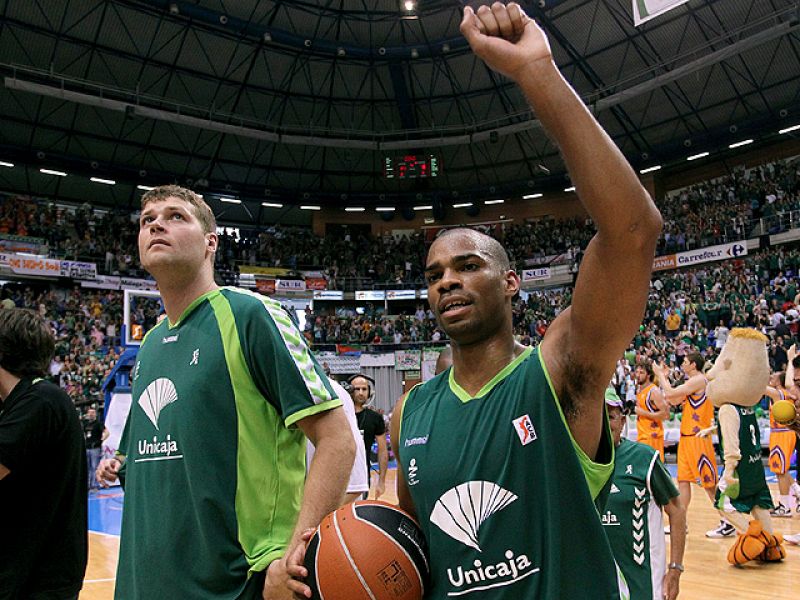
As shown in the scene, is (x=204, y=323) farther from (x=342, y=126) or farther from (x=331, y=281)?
(x=331, y=281)

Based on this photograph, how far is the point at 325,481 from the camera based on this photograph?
196 centimetres

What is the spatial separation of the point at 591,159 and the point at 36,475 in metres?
2.35

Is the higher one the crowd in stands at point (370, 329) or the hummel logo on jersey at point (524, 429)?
the crowd in stands at point (370, 329)

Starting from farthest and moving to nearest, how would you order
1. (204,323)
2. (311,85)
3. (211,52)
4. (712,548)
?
(311,85), (211,52), (712,548), (204,323)

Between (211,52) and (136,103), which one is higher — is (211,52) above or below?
above

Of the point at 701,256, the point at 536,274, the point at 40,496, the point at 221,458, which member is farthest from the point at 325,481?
the point at 536,274

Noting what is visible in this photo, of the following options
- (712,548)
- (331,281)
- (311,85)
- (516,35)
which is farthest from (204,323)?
(331,281)

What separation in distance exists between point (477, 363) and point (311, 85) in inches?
1025

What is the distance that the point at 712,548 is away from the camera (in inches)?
303

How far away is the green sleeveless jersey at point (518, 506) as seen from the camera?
1701 millimetres

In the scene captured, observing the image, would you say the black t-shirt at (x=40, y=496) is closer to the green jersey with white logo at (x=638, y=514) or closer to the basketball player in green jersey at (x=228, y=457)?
the basketball player in green jersey at (x=228, y=457)

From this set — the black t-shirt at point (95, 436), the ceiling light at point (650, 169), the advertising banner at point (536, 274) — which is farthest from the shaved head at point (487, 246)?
the advertising banner at point (536, 274)

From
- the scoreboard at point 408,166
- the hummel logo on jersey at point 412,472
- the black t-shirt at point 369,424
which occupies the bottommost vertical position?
the black t-shirt at point 369,424

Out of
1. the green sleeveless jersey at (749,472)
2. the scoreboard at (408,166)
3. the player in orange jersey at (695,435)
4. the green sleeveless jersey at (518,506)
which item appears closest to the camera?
the green sleeveless jersey at (518,506)
